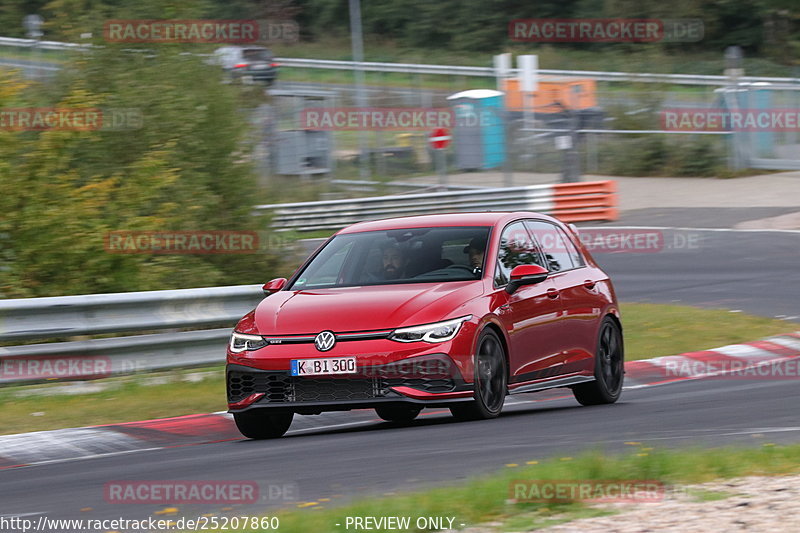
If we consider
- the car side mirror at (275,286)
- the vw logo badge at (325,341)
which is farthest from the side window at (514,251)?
the car side mirror at (275,286)

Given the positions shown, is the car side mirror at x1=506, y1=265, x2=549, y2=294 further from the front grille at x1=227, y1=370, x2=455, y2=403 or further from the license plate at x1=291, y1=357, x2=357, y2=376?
the license plate at x1=291, y1=357, x2=357, y2=376

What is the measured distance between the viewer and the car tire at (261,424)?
382 inches

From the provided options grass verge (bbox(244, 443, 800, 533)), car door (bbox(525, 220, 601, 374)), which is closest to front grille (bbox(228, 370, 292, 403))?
grass verge (bbox(244, 443, 800, 533))

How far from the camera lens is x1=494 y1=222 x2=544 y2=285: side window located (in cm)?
1025

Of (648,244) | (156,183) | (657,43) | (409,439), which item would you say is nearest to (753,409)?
(409,439)

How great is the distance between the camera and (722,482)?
6480 millimetres

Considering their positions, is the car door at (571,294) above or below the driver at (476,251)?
below

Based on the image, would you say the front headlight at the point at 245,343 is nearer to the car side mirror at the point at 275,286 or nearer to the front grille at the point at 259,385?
the front grille at the point at 259,385

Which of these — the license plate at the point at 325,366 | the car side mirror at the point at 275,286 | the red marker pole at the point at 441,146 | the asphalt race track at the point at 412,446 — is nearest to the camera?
the asphalt race track at the point at 412,446

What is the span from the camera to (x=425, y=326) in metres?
9.24

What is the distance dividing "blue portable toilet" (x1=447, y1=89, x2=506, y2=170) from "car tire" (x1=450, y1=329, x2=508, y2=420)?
2474 cm

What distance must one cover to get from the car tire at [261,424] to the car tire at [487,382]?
123 centimetres

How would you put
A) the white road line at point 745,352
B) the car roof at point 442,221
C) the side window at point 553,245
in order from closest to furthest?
the car roof at point 442,221 < the side window at point 553,245 < the white road line at point 745,352

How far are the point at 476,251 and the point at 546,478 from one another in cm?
397
